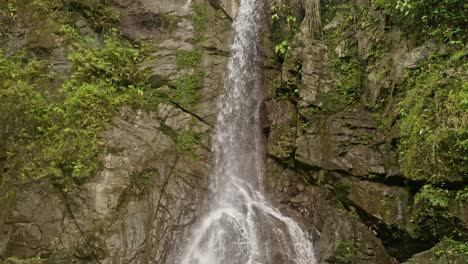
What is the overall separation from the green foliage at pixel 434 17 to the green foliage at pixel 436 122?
1.82ft

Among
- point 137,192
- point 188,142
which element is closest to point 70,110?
point 137,192

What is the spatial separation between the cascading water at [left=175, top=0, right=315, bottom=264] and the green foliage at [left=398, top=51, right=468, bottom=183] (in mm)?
2966

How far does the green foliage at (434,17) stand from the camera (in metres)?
8.27

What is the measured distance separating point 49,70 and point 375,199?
28.3 ft

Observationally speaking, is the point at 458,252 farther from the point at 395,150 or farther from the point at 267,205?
the point at 267,205

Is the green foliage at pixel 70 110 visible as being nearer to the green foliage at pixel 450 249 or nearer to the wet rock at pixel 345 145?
the wet rock at pixel 345 145

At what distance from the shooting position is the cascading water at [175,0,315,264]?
8797 millimetres

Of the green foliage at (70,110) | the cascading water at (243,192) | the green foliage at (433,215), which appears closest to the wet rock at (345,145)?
the green foliage at (433,215)

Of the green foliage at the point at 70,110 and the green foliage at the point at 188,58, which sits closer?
the green foliage at the point at 70,110

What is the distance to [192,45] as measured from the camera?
1245cm

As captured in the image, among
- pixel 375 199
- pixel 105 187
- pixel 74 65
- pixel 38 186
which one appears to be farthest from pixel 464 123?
pixel 74 65

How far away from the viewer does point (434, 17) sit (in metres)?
8.77

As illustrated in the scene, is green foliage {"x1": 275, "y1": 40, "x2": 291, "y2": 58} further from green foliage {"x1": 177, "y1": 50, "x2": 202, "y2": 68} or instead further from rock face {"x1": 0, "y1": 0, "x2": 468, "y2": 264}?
green foliage {"x1": 177, "y1": 50, "x2": 202, "y2": 68}

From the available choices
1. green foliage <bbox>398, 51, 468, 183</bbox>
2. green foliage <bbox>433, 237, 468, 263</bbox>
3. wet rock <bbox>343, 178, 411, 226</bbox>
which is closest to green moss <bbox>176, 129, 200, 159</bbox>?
wet rock <bbox>343, 178, 411, 226</bbox>
